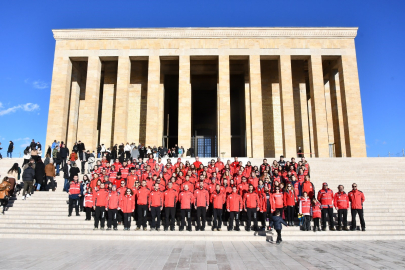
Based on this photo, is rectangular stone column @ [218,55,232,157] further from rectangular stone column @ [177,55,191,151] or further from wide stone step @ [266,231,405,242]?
wide stone step @ [266,231,405,242]

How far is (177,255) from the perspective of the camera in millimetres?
6375

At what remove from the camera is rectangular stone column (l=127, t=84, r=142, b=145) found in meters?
25.2

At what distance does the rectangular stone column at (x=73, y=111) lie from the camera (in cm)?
2462

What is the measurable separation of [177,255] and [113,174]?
6.44 m

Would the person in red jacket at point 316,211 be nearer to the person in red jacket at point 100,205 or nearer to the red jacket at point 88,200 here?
the person in red jacket at point 100,205

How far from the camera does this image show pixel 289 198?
31.2ft

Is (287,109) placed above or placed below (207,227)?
above

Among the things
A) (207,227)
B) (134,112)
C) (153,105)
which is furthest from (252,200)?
(134,112)

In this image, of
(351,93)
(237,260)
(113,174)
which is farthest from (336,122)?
(237,260)

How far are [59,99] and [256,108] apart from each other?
16.3 metres

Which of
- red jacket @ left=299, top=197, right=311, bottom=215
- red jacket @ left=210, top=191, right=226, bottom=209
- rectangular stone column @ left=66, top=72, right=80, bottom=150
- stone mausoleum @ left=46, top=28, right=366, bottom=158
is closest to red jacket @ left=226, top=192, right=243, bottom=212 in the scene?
red jacket @ left=210, top=191, right=226, bottom=209

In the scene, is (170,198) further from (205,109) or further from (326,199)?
(205,109)

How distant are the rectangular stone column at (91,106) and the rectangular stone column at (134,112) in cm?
303

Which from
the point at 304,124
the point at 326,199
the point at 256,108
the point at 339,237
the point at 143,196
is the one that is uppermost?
the point at 256,108
